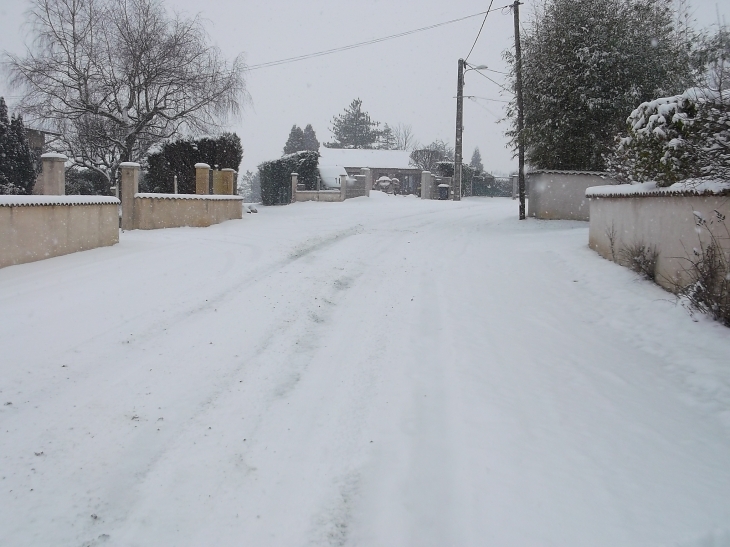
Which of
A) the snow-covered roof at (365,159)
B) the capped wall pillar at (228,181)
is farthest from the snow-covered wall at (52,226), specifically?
the snow-covered roof at (365,159)

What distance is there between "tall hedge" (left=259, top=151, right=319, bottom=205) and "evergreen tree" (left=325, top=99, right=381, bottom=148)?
3308 centimetres

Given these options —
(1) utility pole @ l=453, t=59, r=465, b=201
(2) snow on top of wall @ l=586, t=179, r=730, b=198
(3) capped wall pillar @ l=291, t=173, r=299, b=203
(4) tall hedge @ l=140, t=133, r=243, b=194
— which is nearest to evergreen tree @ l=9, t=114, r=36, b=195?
(4) tall hedge @ l=140, t=133, r=243, b=194

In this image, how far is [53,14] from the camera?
16.9 metres

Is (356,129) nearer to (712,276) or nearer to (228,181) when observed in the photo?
(228,181)

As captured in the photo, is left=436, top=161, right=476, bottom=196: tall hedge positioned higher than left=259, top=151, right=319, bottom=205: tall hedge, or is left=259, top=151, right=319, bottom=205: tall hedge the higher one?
left=436, top=161, right=476, bottom=196: tall hedge

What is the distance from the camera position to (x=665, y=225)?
5.94 meters

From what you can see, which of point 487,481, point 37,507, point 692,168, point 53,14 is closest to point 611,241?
point 692,168

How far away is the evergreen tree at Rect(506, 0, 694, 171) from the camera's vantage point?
43.1 ft

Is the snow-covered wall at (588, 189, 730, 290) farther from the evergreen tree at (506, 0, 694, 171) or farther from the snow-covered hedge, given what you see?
the evergreen tree at (506, 0, 694, 171)

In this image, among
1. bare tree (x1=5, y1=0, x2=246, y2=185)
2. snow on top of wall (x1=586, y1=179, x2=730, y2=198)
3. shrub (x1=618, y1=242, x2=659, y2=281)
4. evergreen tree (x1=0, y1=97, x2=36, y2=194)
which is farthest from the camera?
evergreen tree (x1=0, y1=97, x2=36, y2=194)

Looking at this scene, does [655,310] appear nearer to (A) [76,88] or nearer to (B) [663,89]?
(B) [663,89]

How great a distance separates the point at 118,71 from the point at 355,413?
59.0ft

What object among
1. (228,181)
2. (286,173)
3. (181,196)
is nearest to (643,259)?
(181,196)

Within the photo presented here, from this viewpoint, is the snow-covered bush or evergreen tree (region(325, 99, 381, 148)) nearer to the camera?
the snow-covered bush
